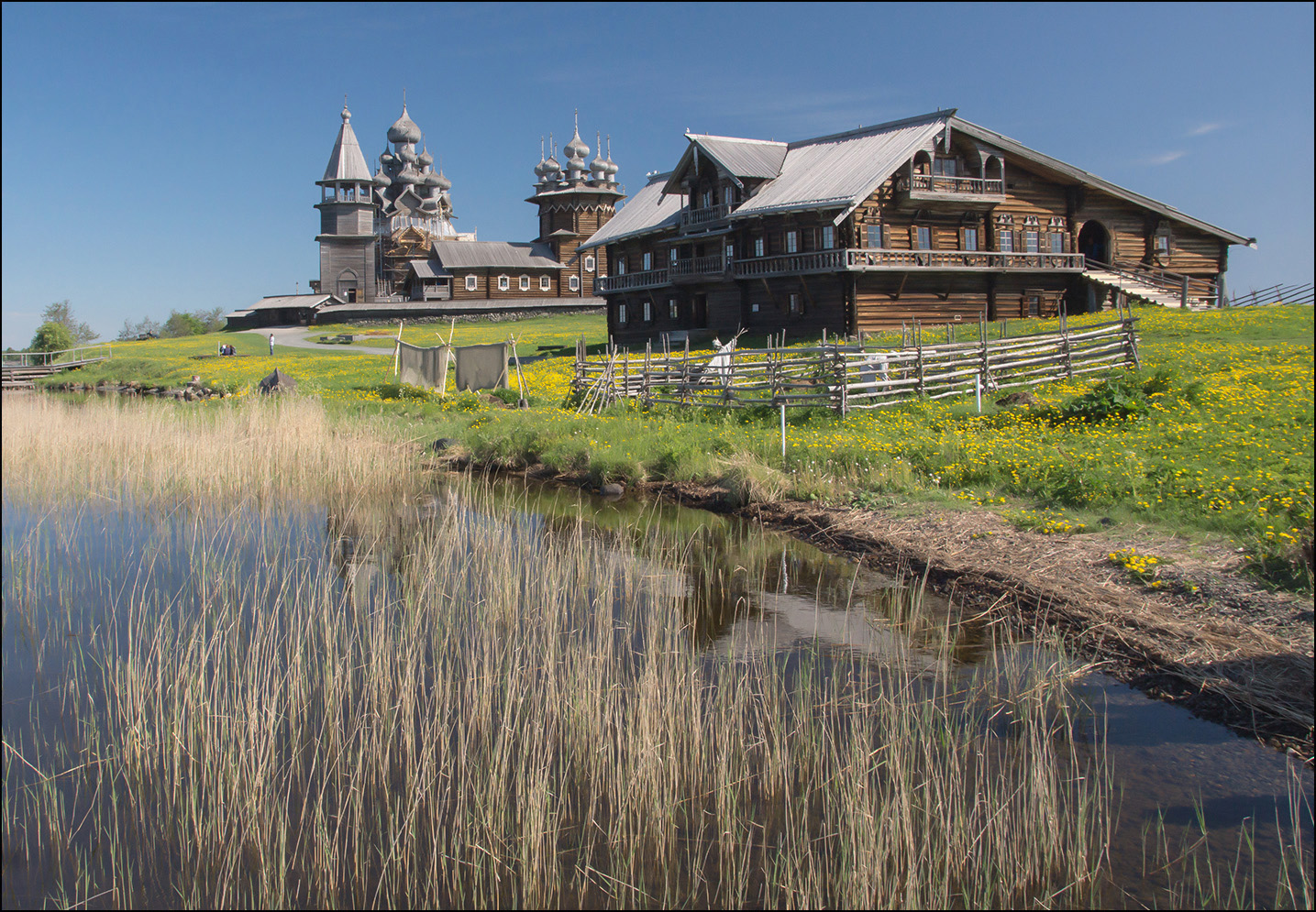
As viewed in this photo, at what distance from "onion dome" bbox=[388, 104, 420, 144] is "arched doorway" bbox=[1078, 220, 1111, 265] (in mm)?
73619

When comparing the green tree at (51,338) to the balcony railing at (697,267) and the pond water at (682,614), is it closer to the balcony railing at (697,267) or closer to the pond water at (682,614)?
the balcony railing at (697,267)

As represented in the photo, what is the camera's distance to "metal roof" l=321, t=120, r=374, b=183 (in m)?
80.1

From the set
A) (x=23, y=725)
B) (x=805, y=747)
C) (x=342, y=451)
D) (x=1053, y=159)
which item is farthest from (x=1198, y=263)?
(x=23, y=725)

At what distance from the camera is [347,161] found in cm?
8069

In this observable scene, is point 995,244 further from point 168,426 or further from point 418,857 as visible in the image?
point 418,857

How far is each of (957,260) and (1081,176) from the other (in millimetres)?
6369

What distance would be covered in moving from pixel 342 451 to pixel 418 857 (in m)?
11.9

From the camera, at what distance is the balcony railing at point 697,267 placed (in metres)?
37.8

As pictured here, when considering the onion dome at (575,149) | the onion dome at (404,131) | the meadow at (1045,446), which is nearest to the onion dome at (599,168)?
the onion dome at (575,149)

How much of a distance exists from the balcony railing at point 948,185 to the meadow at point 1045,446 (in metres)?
11.6

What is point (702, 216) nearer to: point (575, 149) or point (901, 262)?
point (901, 262)

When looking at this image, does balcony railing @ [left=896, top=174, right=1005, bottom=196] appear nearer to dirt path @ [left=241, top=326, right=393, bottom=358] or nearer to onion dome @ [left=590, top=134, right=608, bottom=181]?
dirt path @ [left=241, top=326, right=393, bottom=358]

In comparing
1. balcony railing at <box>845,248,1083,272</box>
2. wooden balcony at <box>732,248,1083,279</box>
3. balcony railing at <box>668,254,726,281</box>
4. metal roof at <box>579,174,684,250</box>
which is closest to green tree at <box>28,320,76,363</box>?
metal roof at <box>579,174,684,250</box>

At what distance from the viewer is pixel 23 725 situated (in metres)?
5.84
